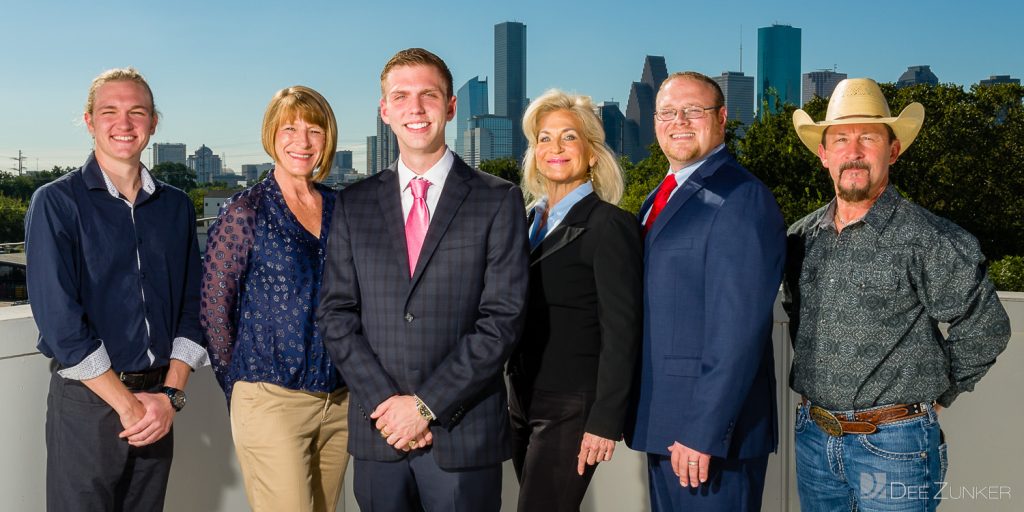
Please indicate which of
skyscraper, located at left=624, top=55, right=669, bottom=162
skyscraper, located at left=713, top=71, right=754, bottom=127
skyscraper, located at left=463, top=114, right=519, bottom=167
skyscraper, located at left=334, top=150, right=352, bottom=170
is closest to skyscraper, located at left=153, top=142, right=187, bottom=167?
skyscraper, located at left=334, top=150, right=352, bottom=170

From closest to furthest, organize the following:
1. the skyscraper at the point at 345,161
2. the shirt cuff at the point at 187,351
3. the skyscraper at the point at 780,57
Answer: the shirt cuff at the point at 187,351 < the skyscraper at the point at 345,161 < the skyscraper at the point at 780,57

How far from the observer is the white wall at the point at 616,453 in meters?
2.94

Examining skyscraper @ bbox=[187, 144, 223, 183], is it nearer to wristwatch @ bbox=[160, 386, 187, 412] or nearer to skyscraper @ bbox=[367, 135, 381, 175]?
skyscraper @ bbox=[367, 135, 381, 175]

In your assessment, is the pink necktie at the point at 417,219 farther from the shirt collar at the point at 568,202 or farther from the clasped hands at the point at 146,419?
the clasped hands at the point at 146,419

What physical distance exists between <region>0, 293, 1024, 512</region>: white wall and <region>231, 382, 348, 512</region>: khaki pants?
689 millimetres

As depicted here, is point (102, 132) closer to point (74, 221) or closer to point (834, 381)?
point (74, 221)

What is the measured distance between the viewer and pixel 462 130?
19838cm

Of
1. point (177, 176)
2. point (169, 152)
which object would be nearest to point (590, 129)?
point (177, 176)

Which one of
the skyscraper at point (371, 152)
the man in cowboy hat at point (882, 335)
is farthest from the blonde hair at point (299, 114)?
the skyscraper at point (371, 152)

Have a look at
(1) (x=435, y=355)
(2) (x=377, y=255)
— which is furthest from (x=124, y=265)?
(1) (x=435, y=355)

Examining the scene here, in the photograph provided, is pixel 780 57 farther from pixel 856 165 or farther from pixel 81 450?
pixel 81 450

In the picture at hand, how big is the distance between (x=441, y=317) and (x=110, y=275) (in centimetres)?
106

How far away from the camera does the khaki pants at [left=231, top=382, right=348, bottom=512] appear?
2.70 metres

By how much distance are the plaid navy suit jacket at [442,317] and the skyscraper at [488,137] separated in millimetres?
169883
